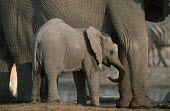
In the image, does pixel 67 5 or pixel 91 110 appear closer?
pixel 91 110

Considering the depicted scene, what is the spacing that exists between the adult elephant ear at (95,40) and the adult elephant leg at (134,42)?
46 cm

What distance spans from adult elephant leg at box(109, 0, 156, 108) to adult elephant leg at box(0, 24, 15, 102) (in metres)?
1.95

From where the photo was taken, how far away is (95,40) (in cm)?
1024

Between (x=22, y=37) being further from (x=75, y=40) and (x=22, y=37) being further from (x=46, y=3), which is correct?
(x=75, y=40)

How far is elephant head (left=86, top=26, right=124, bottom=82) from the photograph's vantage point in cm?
1021

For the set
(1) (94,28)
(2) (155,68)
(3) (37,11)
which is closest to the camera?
(1) (94,28)

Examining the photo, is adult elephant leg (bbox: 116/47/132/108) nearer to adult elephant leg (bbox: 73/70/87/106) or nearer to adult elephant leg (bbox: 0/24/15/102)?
adult elephant leg (bbox: 73/70/87/106)

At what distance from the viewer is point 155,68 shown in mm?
24062

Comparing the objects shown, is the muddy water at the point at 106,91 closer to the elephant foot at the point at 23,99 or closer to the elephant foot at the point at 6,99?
the elephant foot at the point at 6,99

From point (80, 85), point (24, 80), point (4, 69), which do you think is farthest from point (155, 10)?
point (4, 69)

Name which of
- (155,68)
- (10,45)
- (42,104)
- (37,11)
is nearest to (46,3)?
(37,11)

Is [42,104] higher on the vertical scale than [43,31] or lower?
lower

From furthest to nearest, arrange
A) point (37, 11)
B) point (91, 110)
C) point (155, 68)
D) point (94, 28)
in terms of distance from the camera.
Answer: point (155, 68) < point (37, 11) < point (94, 28) < point (91, 110)

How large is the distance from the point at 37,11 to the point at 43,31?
1.19 meters
